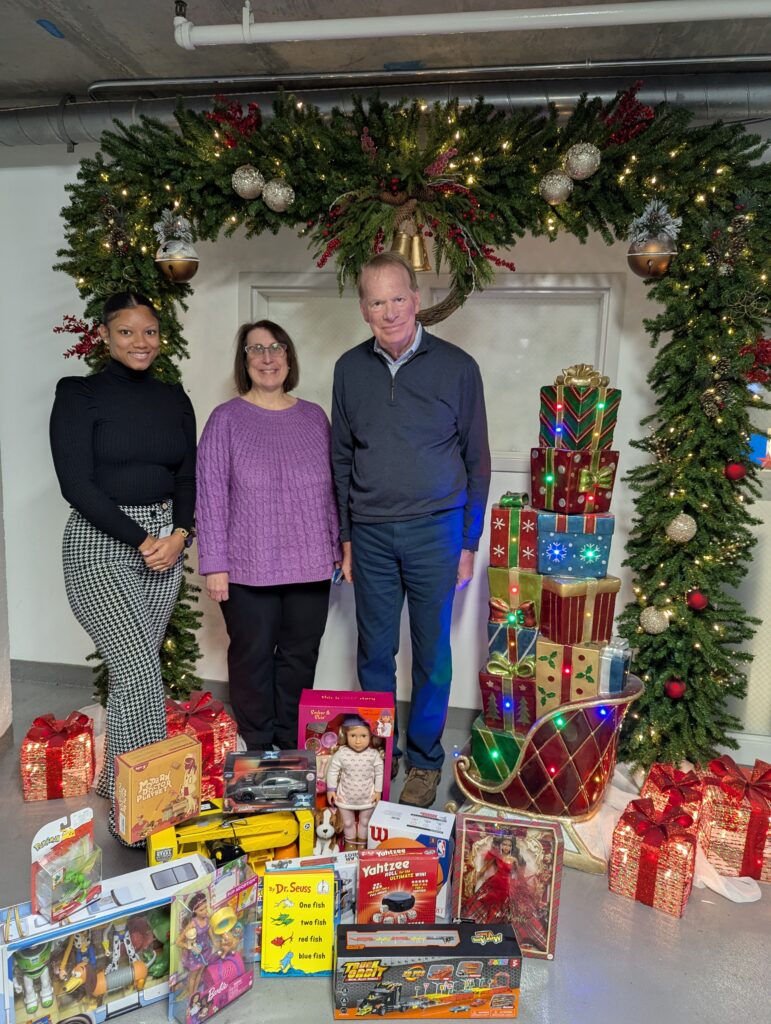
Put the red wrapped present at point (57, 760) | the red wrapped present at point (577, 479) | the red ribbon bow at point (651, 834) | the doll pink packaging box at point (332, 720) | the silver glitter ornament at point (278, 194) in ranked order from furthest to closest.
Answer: the red wrapped present at point (57, 760) < the silver glitter ornament at point (278, 194) < the red wrapped present at point (577, 479) < the doll pink packaging box at point (332, 720) < the red ribbon bow at point (651, 834)

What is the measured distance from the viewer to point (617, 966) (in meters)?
1.95

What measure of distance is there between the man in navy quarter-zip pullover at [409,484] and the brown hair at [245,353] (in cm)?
21

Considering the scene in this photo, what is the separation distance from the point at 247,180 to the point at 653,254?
1376 mm

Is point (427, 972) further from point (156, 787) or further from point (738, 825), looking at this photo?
point (738, 825)

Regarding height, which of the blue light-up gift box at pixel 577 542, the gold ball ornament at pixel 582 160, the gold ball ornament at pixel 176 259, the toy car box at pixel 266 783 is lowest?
the toy car box at pixel 266 783

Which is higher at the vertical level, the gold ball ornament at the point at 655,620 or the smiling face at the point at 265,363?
the smiling face at the point at 265,363

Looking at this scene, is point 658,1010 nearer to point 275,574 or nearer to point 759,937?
point 759,937

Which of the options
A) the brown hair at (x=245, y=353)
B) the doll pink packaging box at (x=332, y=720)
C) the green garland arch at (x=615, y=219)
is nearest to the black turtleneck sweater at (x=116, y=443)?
the brown hair at (x=245, y=353)

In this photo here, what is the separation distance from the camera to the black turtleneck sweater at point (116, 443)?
232cm

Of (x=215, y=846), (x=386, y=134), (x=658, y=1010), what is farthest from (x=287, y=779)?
(x=386, y=134)

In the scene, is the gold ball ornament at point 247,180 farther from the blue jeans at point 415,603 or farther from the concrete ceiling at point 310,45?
the blue jeans at point 415,603

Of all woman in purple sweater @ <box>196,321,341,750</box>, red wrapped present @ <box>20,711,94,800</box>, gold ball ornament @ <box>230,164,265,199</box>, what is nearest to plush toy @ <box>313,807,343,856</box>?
woman in purple sweater @ <box>196,321,341,750</box>

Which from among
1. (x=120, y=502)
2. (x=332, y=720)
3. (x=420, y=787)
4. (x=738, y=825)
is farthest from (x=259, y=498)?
(x=738, y=825)

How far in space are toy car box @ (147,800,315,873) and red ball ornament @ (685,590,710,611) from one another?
4.87 feet
